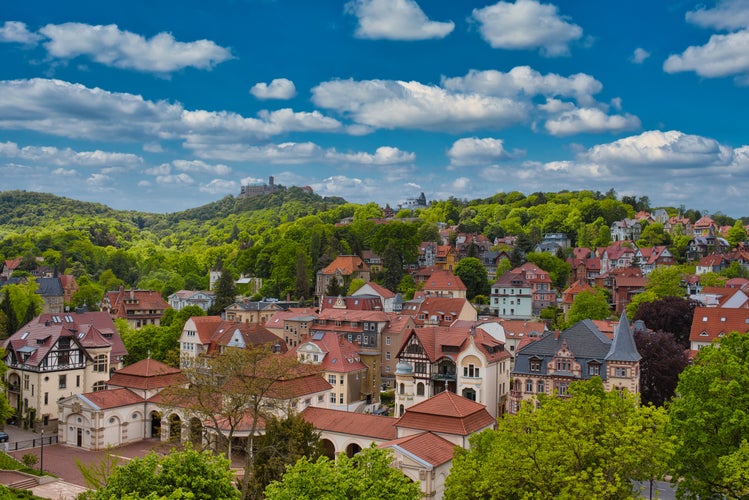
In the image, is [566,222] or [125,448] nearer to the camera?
[125,448]

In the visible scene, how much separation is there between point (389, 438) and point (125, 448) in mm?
23265

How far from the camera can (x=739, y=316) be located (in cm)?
6575

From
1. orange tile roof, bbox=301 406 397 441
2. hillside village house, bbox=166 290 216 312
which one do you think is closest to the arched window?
orange tile roof, bbox=301 406 397 441

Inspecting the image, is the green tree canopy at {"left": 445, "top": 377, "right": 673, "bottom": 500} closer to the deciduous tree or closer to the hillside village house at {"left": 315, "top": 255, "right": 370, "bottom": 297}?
the deciduous tree

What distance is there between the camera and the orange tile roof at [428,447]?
40906mm

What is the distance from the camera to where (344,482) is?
81.9 feet

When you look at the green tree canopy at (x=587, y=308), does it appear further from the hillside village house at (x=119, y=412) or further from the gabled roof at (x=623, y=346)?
the hillside village house at (x=119, y=412)

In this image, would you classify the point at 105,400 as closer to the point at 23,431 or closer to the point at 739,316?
the point at 23,431

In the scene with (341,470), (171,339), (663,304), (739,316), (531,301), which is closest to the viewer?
(341,470)

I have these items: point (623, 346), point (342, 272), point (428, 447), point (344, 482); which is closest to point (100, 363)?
point (428, 447)

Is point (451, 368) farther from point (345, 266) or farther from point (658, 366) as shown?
point (345, 266)

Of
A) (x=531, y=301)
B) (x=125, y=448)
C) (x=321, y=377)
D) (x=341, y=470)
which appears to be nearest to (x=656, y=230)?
(x=531, y=301)

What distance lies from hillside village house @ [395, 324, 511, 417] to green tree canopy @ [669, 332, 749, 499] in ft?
90.3

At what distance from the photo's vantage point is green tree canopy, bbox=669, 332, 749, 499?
28.0 m
